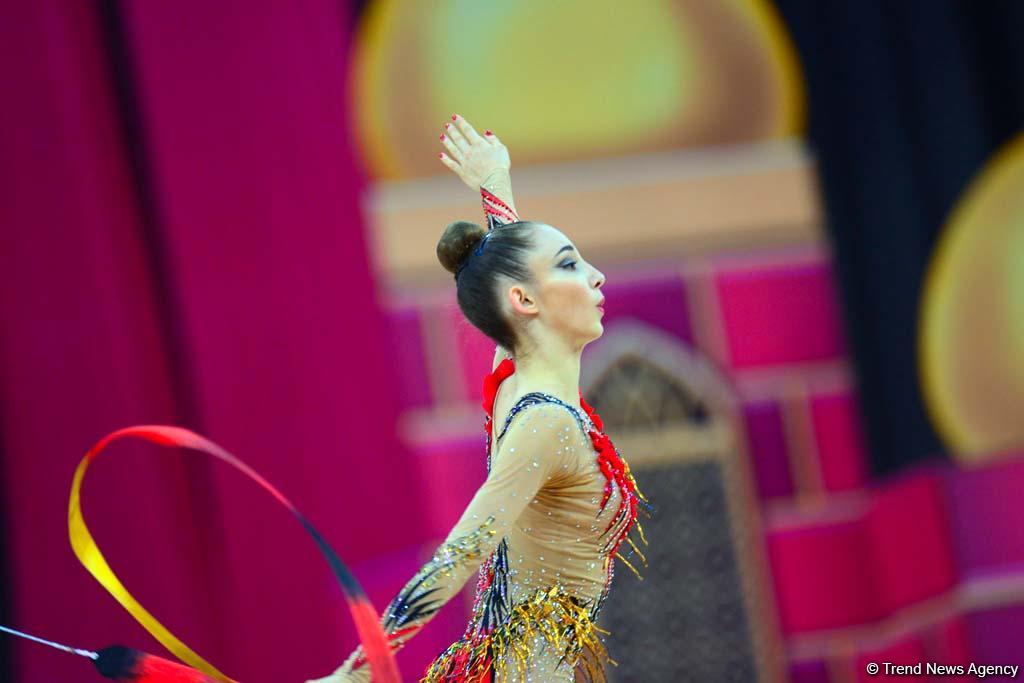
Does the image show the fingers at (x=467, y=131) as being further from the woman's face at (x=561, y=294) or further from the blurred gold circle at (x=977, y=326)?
the blurred gold circle at (x=977, y=326)

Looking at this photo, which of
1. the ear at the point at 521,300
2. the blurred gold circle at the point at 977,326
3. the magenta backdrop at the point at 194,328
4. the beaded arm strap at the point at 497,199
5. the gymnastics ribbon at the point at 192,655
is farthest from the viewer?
the blurred gold circle at the point at 977,326

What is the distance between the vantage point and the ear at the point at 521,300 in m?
1.85

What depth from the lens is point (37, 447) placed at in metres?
3.80

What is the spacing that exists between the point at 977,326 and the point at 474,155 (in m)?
3.33

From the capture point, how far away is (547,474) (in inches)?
67.7

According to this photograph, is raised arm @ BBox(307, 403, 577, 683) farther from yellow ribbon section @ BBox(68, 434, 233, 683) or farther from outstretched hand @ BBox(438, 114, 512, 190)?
outstretched hand @ BBox(438, 114, 512, 190)

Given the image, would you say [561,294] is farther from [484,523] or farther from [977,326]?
[977,326]

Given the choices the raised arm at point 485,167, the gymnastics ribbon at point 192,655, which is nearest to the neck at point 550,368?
the raised arm at point 485,167

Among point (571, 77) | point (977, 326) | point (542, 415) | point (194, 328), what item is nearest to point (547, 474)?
point (542, 415)

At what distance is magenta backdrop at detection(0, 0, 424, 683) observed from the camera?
12.5 feet

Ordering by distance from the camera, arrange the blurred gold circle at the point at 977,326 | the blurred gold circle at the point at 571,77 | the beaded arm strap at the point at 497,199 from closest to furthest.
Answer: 1. the beaded arm strap at the point at 497,199
2. the blurred gold circle at the point at 571,77
3. the blurred gold circle at the point at 977,326

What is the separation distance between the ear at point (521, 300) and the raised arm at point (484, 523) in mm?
155

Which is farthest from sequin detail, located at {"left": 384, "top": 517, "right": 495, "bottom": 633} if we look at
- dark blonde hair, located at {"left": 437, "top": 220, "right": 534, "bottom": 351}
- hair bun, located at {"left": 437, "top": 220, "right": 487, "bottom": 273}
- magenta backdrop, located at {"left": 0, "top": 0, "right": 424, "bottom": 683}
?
magenta backdrop, located at {"left": 0, "top": 0, "right": 424, "bottom": 683}

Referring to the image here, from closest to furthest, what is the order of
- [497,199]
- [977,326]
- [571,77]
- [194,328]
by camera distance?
[497,199] < [194,328] < [571,77] < [977,326]
